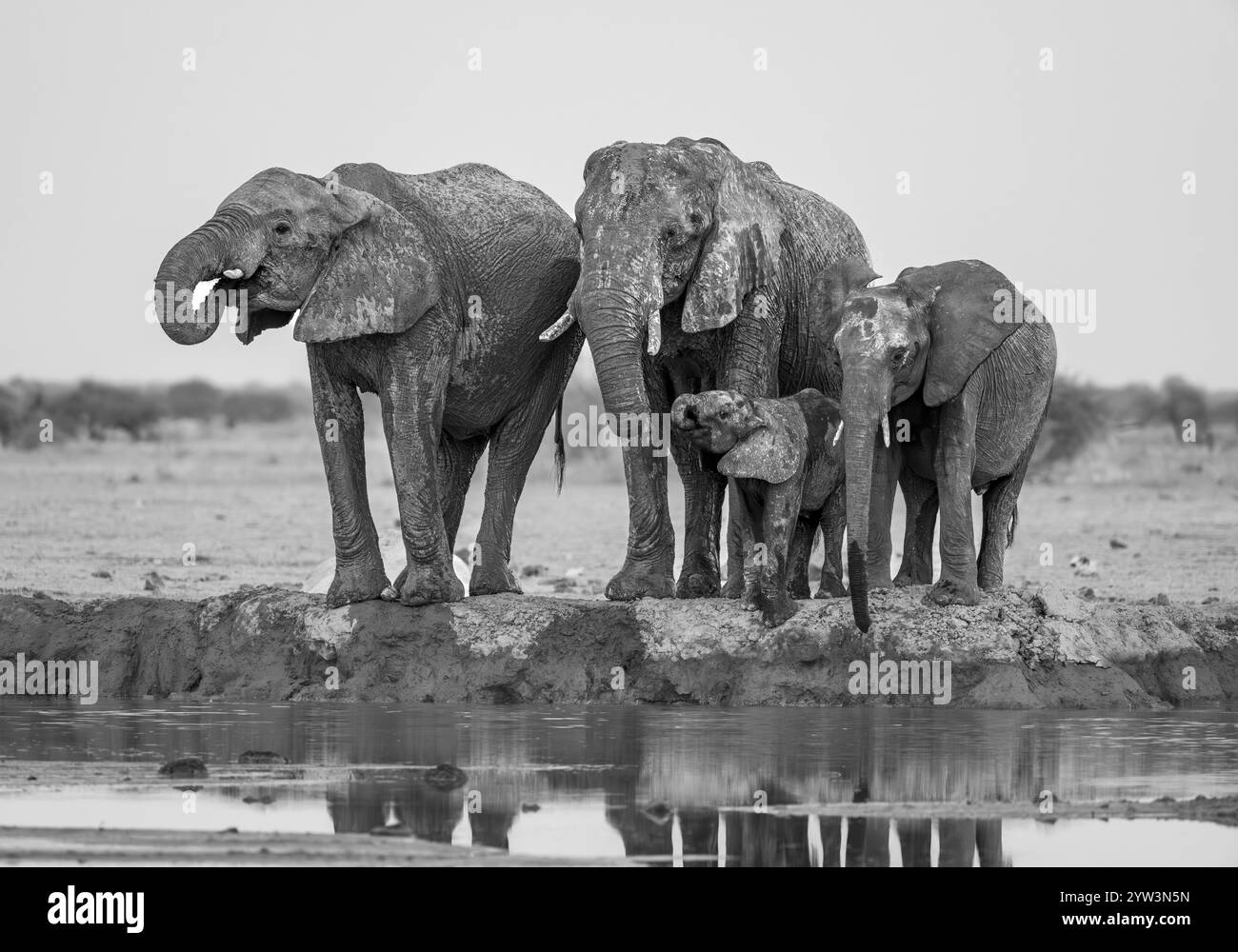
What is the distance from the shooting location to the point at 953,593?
17.0 meters

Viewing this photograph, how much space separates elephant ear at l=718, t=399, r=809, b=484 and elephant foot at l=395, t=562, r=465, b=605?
2.21 m

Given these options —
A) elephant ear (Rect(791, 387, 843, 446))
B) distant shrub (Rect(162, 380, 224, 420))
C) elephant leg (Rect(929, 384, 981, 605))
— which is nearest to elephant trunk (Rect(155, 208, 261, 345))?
elephant ear (Rect(791, 387, 843, 446))

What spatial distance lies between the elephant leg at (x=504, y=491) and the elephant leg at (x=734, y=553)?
1619 millimetres

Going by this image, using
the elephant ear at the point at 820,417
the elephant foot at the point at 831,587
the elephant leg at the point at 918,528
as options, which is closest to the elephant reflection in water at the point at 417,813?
the elephant ear at the point at 820,417

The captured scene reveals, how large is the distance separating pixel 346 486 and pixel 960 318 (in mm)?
4470

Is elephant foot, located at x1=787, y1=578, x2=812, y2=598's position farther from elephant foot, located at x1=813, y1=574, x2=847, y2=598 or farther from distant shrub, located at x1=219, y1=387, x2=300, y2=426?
distant shrub, located at x1=219, y1=387, x2=300, y2=426

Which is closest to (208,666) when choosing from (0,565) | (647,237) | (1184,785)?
(647,237)

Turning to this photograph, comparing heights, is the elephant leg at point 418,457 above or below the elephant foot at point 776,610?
above

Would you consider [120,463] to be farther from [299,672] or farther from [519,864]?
[519,864]

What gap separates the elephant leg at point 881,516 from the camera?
675 inches

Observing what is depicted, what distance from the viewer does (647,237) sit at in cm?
1702

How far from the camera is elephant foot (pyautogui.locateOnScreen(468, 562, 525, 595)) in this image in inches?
716

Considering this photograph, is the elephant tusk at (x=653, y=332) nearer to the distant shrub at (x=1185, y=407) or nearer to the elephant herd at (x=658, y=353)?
the elephant herd at (x=658, y=353)
